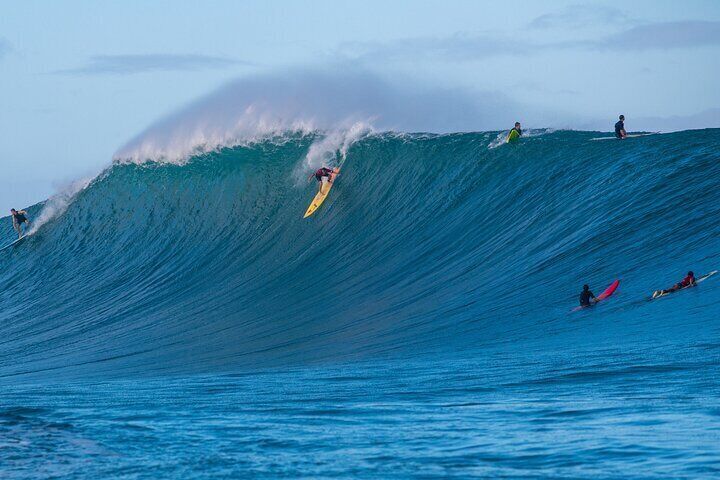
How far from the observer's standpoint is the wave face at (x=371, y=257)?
1427 centimetres

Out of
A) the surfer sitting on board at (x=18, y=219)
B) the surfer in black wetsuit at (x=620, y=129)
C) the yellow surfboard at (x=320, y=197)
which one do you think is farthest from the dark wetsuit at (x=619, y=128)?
the surfer sitting on board at (x=18, y=219)

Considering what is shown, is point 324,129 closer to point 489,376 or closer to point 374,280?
point 374,280

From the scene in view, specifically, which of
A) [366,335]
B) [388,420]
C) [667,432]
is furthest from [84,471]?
[366,335]

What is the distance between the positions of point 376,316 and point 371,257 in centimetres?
340

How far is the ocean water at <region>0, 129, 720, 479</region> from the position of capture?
722cm

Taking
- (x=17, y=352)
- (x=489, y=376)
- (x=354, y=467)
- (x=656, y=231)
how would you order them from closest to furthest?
1. (x=354, y=467)
2. (x=489, y=376)
3. (x=656, y=231)
4. (x=17, y=352)

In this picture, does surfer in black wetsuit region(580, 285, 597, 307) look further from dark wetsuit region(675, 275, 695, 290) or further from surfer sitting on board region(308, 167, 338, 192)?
surfer sitting on board region(308, 167, 338, 192)

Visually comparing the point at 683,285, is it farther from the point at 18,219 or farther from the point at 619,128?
the point at 18,219

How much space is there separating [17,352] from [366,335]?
6464 millimetres

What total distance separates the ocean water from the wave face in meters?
0.06

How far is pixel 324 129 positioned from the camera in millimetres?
25969

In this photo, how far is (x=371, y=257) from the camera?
1919 centimetres

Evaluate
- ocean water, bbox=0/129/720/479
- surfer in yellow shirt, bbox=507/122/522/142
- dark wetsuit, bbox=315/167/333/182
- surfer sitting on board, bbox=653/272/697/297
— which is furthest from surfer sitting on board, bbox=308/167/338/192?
surfer sitting on board, bbox=653/272/697/297

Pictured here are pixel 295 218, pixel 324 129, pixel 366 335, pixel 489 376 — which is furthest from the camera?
pixel 324 129
